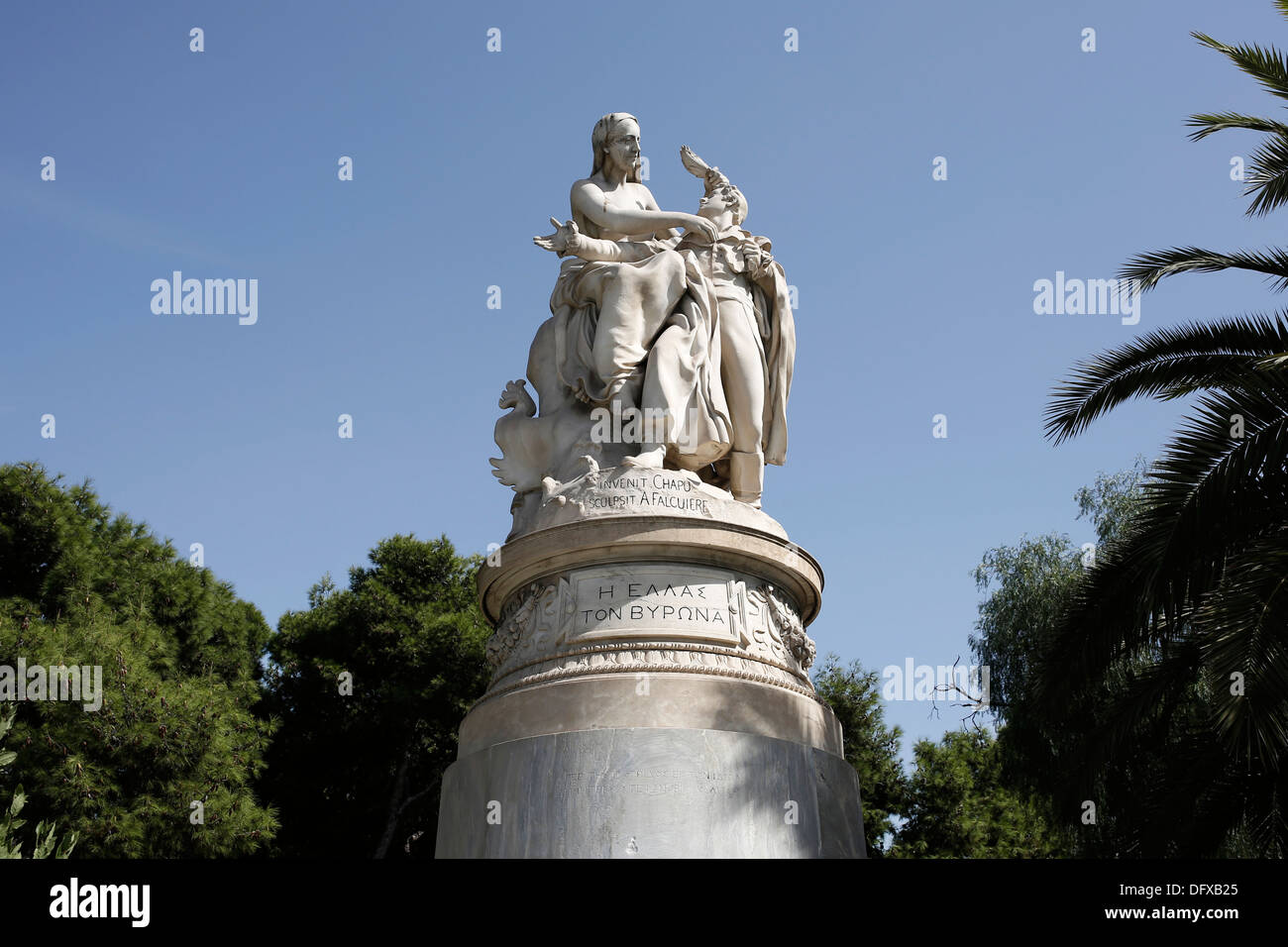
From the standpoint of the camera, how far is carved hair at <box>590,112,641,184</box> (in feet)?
35.2

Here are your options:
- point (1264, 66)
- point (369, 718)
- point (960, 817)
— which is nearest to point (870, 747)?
point (960, 817)

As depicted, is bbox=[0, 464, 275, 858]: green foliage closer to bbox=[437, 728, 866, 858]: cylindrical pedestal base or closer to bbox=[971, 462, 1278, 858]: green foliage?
bbox=[437, 728, 866, 858]: cylindrical pedestal base

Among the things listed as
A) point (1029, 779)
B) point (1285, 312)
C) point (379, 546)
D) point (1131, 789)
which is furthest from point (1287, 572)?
point (379, 546)

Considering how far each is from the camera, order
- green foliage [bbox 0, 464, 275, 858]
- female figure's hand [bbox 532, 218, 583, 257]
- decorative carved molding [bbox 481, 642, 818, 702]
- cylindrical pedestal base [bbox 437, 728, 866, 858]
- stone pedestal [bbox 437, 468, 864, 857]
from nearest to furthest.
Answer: cylindrical pedestal base [bbox 437, 728, 866, 858]
stone pedestal [bbox 437, 468, 864, 857]
decorative carved molding [bbox 481, 642, 818, 702]
female figure's hand [bbox 532, 218, 583, 257]
green foliage [bbox 0, 464, 275, 858]

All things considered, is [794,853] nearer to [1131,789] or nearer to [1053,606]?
[1131,789]

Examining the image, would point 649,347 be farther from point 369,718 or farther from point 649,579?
point 369,718

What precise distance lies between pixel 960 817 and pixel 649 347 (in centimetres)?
1892

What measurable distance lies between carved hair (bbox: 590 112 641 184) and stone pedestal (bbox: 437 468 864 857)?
3039 millimetres

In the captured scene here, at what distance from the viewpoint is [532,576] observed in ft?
29.7

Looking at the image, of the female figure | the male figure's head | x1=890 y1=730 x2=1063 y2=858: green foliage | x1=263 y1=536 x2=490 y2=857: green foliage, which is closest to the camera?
the female figure

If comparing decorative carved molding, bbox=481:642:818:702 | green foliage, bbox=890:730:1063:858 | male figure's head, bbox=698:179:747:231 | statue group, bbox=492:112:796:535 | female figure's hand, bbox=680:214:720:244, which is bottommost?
green foliage, bbox=890:730:1063:858

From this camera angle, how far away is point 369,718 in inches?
899

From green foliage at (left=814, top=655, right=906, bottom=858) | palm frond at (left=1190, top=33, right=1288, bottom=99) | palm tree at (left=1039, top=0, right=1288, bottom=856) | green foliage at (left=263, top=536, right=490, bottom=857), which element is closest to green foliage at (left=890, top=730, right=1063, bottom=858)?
green foliage at (left=814, top=655, right=906, bottom=858)
